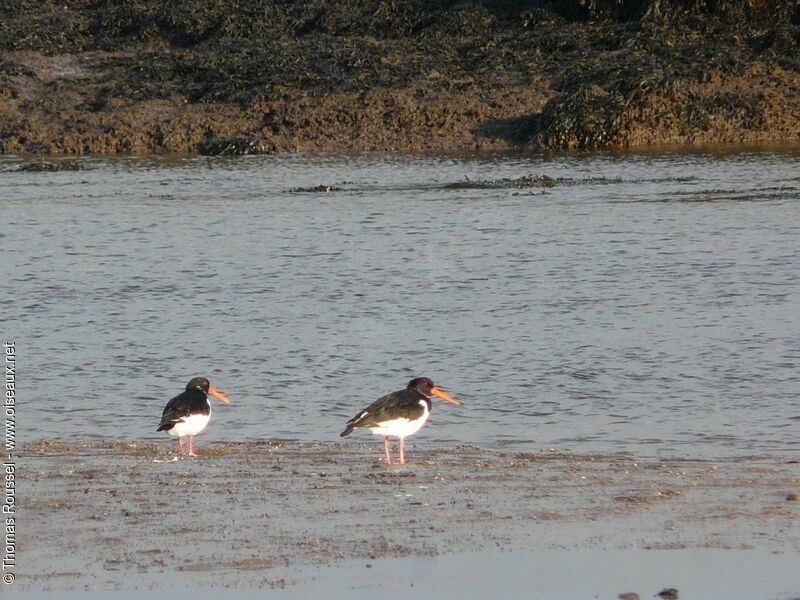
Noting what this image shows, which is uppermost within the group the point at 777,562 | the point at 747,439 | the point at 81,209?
the point at 777,562

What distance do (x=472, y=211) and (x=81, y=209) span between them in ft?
27.0

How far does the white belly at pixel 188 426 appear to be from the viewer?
10.8 metres

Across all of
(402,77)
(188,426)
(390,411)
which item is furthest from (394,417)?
(402,77)

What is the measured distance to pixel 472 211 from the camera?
2744cm

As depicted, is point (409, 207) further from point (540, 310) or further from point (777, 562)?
point (777, 562)

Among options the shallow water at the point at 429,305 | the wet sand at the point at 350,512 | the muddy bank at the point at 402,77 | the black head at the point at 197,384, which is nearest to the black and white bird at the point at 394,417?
the wet sand at the point at 350,512

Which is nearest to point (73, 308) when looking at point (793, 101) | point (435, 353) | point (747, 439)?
point (435, 353)

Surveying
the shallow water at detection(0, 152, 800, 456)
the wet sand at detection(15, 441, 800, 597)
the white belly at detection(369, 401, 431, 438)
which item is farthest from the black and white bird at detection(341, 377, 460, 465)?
the shallow water at detection(0, 152, 800, 456)

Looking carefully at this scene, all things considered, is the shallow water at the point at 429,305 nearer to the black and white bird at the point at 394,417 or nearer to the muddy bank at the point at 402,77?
the black and white bird at the point at 394,417

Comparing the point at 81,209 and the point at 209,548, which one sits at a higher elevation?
the point at 209,548

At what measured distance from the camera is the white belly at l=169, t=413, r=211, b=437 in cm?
1080

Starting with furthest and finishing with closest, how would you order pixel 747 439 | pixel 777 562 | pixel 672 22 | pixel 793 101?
pixel 672 22
pixel 793 101
pixel 747 439
pixel 777 562

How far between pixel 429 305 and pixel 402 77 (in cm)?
2390

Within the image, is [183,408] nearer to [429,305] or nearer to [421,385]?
[421,385]
